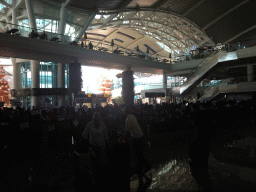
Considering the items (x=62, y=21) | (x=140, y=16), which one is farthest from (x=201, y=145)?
(x=140, y=16)

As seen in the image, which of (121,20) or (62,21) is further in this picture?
(121,20)

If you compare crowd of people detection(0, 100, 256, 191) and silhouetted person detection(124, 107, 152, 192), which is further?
silhouetted person detection(124, 107, 152, 192)

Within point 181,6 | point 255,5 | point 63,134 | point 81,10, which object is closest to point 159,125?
point 63,134

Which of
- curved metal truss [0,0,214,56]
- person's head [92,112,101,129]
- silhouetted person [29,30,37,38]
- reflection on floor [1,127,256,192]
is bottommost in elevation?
reflection on floor [1,127,256,192]

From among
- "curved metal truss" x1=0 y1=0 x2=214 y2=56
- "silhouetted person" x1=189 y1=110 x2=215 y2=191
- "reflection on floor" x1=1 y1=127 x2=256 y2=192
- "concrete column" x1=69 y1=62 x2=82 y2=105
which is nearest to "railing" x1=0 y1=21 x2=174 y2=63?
"curved metal truss" x1=0 y1=0 x2=214 y2=56

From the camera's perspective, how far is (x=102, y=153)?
15.6 ft

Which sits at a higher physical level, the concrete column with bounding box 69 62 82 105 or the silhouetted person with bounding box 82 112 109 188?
the concrete column with bounding box 69 62 82 105

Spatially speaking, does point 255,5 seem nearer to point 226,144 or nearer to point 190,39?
point 190,39

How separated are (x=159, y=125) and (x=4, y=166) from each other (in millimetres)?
5913

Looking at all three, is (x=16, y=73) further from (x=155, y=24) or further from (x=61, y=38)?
(x=155, y=24)

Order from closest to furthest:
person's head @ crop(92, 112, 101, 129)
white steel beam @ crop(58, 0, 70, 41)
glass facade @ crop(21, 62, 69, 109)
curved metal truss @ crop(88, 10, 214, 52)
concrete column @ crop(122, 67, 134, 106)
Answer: person's head @ crop(92, 112, 101, 129), white steel beam @ crop(58, 0, 70, 41), concrete column @ crop(122, 67, 134, 106), glass facade @ crop(21, 62, 69, 109), curved metal truss @ crop(88, 10, 214, 52)

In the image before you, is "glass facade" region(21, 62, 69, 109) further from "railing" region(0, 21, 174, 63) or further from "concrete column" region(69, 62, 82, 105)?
"railing" region(0, 21, 174, 63)

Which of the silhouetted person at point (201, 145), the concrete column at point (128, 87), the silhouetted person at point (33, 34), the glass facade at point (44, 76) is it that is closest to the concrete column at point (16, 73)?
the glass facade at point (44, 76)

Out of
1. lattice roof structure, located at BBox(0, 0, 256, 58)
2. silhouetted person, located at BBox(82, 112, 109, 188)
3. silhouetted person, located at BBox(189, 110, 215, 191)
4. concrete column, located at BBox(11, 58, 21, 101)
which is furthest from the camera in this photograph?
concrete column, located at BBox(11, 58, 21, 101)
